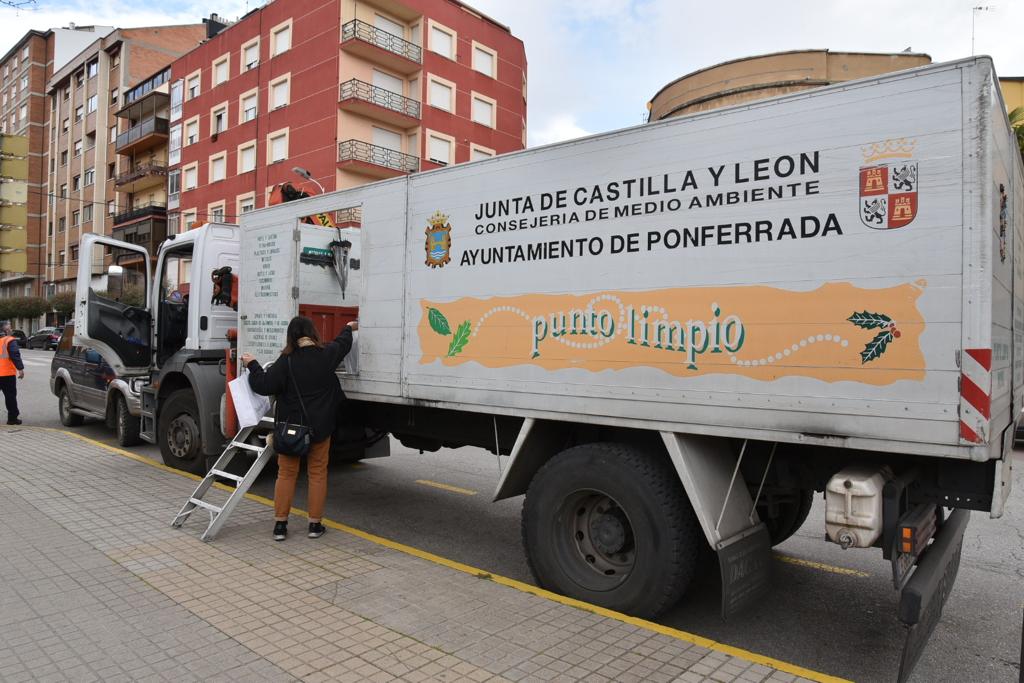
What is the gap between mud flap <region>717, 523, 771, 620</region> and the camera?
365 cm

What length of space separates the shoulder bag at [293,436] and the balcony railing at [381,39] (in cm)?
2817

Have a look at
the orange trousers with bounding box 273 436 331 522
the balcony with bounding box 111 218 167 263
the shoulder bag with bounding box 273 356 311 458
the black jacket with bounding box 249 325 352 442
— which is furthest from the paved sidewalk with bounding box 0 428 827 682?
the balcony with bounding box 111 218 167 263

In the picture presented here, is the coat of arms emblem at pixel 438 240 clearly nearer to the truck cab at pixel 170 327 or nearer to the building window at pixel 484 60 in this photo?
the truck cab at pixel 170 327

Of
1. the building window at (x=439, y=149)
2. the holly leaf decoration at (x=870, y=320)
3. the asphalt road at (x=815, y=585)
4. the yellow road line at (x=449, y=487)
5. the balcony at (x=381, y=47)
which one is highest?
the balcony at (x=381, y=47)

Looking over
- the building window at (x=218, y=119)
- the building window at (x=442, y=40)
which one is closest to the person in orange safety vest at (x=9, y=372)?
the building window at (x=442, y=40)

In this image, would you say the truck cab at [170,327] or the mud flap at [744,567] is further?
the truck cab at [170,327]

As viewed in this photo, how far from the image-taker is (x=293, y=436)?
5293 millimetres

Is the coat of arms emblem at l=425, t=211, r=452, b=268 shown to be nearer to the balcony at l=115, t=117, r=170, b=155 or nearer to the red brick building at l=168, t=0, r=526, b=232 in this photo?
the red brick building at l=168, t=0, r=526, b=232

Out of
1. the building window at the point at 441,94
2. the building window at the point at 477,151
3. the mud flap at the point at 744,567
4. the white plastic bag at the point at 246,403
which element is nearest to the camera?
the mud flap at the point at 744,567

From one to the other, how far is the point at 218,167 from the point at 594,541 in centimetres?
3800

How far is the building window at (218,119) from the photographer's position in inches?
1439

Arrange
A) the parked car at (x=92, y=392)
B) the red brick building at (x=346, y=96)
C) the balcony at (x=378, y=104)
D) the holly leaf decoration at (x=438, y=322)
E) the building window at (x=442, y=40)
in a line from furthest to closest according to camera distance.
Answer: the building window at (x=442, y=40) < the red brick building at (x=346, y=96) < the balcony at (x=378, y=104) < the parked car at (x=92, y=392) < the holly leaf decoration at (x=438, y=322)

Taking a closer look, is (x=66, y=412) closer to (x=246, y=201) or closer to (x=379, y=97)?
(x=379, y=97)

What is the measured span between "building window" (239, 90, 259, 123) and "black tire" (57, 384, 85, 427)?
26.6m
